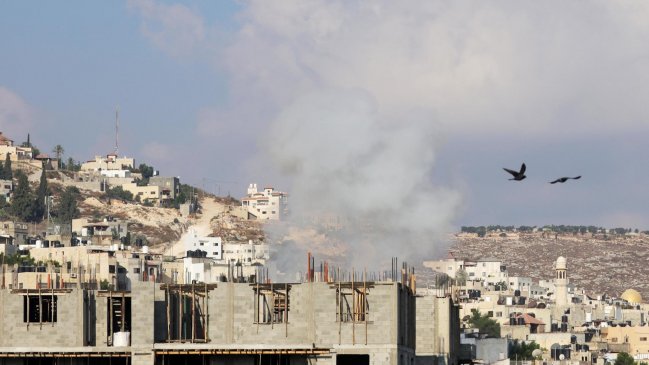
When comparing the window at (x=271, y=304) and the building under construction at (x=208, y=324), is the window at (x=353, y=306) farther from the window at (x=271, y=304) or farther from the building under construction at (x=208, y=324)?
the window at (x=271, y=304)

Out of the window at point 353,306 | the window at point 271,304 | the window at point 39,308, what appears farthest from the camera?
the window at point 39,308

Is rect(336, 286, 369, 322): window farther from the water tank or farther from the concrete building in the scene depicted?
the water tank

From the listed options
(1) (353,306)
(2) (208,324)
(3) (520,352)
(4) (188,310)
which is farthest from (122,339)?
(3) (520,352)

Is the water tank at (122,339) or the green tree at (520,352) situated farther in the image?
the green tree at (520,352)

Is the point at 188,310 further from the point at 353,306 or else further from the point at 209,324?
the point at 353,306

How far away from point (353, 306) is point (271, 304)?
146 inches

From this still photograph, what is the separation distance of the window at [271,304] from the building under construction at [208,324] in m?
0.04

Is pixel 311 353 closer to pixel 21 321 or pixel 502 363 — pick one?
pixel 21 321

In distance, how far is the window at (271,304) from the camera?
93.5 m

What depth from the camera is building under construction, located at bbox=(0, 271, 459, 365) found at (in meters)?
92.2

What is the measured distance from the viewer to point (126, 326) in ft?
309

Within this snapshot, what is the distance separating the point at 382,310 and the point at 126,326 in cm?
1117

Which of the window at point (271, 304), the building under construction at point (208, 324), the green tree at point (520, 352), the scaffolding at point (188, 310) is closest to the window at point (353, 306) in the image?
the building under construction at point (208, 324)

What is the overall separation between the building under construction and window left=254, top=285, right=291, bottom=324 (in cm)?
4
